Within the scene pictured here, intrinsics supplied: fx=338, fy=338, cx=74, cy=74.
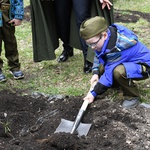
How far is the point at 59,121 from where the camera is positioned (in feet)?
12.1

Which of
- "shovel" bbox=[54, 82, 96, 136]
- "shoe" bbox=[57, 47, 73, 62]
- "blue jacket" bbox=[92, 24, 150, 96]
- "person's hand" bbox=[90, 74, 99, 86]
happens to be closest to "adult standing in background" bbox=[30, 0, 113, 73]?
"shoe" bbox=[57, 47, 73, 62]

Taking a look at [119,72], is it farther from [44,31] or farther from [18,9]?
[44,31]

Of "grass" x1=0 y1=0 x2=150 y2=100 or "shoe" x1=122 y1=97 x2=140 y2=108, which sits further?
"grass" x1=0 y1=0 x2=150 y2=100

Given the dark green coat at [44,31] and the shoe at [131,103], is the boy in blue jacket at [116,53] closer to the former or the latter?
the shoe at [131,103]

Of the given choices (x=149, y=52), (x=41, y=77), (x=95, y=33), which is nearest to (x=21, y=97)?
(x=41, y=77)

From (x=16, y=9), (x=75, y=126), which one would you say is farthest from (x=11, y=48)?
(x=75, y=126)

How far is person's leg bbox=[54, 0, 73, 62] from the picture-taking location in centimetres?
496

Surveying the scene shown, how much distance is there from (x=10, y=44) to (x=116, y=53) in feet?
5.64

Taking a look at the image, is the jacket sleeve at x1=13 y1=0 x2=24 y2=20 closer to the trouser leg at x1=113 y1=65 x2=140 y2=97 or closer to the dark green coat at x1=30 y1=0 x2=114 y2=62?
the dark green coat at x1=30 y1=0 x2=114 y2=62

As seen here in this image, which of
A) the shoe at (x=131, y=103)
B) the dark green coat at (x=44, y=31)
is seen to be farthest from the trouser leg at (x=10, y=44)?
the shoe at (x=131, y=103)

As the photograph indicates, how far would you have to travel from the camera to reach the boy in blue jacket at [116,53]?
11.7 feet

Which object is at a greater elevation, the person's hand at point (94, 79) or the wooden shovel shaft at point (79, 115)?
the person's hand at point (94, 79)

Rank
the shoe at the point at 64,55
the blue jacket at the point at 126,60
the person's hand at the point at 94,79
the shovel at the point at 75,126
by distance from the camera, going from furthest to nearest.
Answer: the shoe at the point at 64,55 → the person's hand at the point at 94,79 → the blue jacket at the point at 126,60 → the shovel at the point at 75,126

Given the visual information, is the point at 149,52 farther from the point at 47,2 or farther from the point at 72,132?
the point at 47,2
